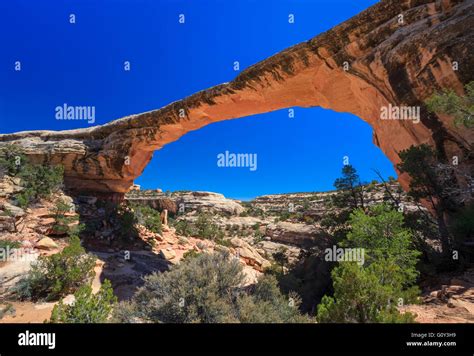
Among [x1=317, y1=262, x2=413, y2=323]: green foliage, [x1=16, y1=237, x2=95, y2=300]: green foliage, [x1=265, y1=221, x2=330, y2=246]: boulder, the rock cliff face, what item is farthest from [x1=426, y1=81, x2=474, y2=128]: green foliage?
[x1=265, y1=221, x2=330, y2=246]: boulder

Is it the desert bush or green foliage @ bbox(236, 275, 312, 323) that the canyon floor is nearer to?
the desert bush

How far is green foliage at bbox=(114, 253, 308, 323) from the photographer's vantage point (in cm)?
473

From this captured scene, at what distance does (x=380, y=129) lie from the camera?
10383 millimetres

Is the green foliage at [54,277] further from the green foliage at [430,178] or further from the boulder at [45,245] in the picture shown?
the green foliage at [430,178]

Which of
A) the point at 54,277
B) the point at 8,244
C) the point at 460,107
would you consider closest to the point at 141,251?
the point at 8,244

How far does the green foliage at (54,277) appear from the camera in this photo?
25.1 ft

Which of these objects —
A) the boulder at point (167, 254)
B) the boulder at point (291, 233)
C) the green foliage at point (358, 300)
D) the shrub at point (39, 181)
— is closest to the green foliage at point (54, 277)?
the boulder at point (167, 254)

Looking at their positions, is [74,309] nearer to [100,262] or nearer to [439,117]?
[100,262]

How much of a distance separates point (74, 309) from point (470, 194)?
32.0 ft

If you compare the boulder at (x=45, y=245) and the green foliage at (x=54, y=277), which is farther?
the boulder at (x=45, y=245)

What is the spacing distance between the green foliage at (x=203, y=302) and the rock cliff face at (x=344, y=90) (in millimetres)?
7218

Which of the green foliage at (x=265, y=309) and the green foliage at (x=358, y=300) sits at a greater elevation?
the green foliage at (x=358, y=300)

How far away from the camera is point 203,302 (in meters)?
4.91

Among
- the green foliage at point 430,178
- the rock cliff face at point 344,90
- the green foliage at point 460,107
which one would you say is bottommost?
the green foliage at point 430,178
